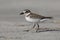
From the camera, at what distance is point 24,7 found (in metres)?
14.4

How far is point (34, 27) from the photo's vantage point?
10.5 metres

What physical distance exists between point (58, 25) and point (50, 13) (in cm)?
252

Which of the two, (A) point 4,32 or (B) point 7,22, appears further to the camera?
(B) point 7,22

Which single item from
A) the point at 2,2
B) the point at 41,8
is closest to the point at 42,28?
the point at 41,8

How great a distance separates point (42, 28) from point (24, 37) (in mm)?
1264

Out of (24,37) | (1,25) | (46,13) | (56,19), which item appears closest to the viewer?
(24,37)

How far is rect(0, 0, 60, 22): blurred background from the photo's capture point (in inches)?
493

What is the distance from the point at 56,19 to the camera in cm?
1178

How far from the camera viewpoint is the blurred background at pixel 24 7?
1253 cm

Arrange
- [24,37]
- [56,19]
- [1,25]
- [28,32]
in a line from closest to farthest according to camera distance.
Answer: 1. [24,37]
2. [28,32]
3. [1,25]
4. [56,19]

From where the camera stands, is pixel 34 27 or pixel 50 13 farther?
pixel 50 13

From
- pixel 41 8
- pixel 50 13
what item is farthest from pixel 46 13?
pixel 41 8

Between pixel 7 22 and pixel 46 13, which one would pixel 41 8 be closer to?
pixel 46 13

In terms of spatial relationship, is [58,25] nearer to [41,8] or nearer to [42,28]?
[42,28]
